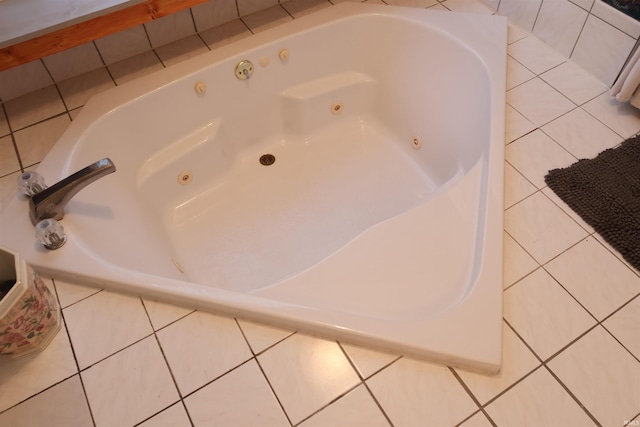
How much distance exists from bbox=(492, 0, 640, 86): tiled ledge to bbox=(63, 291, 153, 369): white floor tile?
4.97ft

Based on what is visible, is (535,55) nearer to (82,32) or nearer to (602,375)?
(602,375)

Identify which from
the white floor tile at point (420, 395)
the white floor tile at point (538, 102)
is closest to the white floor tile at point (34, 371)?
the white floor tile at point (420, 395)

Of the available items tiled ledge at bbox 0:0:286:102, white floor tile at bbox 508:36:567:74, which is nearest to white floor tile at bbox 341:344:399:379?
white floor tile at bbox 508:36:567:74

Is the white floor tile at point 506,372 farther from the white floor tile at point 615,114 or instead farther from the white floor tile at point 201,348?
the white floor tile at point 615,114

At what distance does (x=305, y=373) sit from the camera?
99 centimetres

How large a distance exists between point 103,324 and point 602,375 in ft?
3.54

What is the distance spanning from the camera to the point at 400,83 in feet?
5.79

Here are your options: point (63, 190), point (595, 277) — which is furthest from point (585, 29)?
point (63, 190)

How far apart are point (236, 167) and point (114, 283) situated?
80 centimetres

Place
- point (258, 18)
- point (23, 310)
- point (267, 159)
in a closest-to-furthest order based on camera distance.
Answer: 1. point (23, 310)
2. point (258, 18)
3. point (267, 159)

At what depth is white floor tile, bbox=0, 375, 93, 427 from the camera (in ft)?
3.11

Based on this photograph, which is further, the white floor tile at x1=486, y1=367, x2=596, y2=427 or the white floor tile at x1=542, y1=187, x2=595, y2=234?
the white floor tile at x1=542, y1=187, x2=595, y2=234

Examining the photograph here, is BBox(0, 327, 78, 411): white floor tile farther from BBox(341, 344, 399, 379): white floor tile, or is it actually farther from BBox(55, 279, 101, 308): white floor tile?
BBox(341, 344, 399, 379): white floor tile

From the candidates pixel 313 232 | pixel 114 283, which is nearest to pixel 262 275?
pixel 313 232
